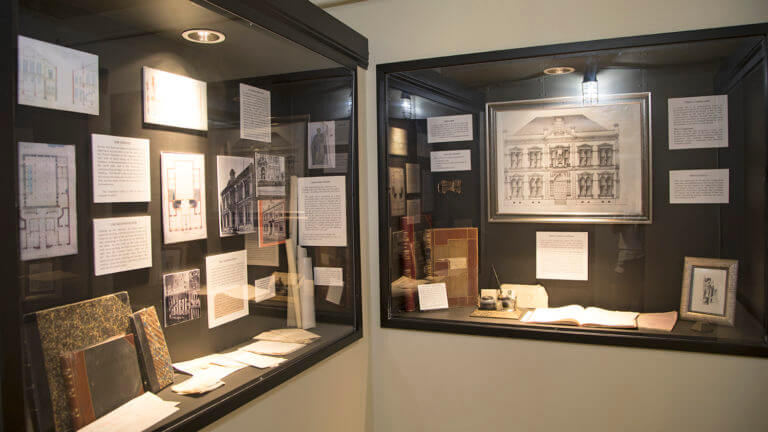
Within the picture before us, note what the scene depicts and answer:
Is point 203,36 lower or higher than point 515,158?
higher

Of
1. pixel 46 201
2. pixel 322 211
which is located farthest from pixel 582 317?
pixel 46 201

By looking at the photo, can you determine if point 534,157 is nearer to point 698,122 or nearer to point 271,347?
point 698,122

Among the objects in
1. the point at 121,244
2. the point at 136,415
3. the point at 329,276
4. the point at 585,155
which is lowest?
the point at 136,415

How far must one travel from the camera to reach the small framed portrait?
7.62 ft

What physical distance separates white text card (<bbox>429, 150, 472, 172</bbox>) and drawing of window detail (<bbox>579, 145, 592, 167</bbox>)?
0.55 metres

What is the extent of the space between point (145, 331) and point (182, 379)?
227 mm

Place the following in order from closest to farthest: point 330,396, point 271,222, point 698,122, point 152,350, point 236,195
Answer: point 152,350, point 236,195, point 271,222, point 698,122, point 330,396

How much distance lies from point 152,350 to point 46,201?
1.97ft

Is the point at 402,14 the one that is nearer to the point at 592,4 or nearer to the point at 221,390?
the point at 592,4

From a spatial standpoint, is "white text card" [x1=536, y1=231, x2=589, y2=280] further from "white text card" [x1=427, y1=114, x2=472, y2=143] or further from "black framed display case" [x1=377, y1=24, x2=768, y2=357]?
"white text card" [x1=427, y1=114, x2=472, y2=143]

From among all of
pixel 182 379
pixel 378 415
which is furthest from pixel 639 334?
pixel 182 379

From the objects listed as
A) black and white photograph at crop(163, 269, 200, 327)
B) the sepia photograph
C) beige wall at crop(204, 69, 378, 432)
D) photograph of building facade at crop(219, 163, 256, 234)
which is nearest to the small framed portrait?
the sepia photograph

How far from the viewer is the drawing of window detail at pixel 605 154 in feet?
8.24

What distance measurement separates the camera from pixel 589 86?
2.51m
